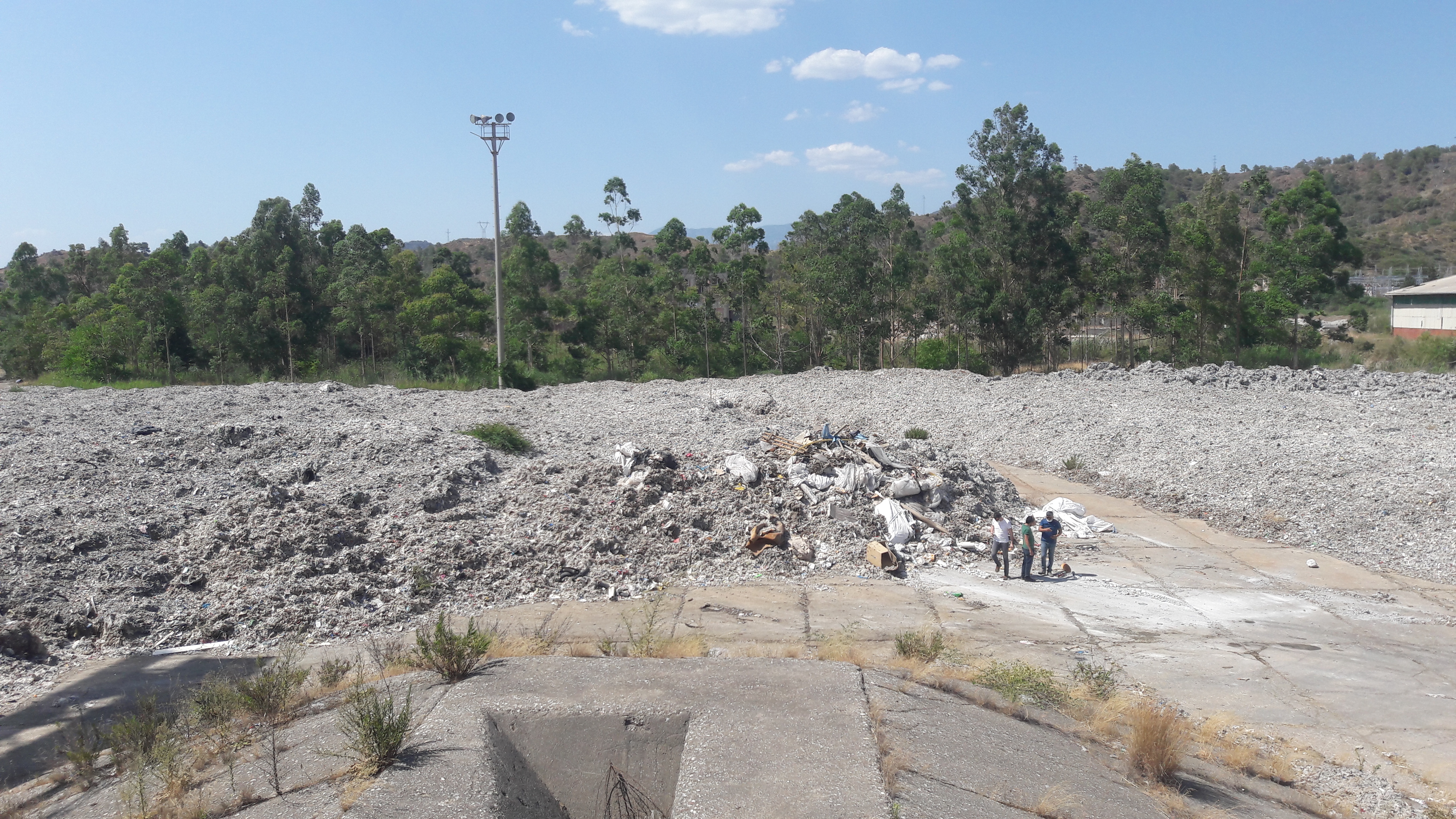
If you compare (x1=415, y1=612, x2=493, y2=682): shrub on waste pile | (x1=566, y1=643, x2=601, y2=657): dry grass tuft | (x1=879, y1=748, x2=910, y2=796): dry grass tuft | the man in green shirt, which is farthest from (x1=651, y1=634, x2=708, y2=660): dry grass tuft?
the man in green shirt

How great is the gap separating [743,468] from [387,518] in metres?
5.33

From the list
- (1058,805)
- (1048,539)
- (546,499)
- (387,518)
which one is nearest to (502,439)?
(546,499)

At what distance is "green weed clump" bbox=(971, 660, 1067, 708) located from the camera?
7609mm

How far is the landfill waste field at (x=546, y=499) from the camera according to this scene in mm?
10664

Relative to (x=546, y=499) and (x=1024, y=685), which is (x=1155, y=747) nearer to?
(x=1024, y=685)

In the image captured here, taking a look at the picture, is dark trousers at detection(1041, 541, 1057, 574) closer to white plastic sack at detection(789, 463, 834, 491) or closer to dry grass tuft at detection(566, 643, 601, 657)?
white plastic sack at detection(789, 463, 834, 491)

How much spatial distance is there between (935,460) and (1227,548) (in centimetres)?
458

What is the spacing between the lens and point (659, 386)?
2897cm

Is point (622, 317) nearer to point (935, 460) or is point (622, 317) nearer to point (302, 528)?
point (935, 460)

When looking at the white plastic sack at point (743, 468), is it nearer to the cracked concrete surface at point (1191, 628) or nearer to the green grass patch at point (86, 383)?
the cracked concrete surface at point (1191, 628)

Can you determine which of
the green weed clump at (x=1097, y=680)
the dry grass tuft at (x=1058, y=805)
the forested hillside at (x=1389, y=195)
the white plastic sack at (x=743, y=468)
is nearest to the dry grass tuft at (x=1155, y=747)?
the dry grass tuft at (x=1058, y=805)

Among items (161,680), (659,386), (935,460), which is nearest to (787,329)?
(659,386)

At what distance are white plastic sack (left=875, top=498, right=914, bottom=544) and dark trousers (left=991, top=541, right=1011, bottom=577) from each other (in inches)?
48.7

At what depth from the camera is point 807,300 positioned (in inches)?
1395
